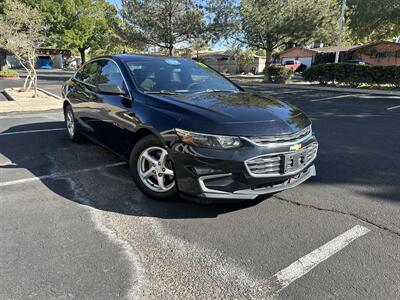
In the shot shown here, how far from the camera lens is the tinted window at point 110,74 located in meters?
4.46

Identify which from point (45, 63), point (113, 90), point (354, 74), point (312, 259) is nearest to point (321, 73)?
point (354, 74)

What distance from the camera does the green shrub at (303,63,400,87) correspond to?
1862 centimetres

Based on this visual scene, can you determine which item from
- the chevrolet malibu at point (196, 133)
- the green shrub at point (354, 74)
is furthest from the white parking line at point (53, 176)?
the green shrub at point (354, 74)

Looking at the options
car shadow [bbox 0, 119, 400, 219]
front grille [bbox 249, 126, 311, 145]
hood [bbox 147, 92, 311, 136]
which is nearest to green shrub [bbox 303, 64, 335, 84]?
car shadow [bbox 0, 119, 400, 219]

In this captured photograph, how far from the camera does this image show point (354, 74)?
2003 centimetres

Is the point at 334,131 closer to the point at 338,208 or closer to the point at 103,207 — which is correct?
the point at 338,208

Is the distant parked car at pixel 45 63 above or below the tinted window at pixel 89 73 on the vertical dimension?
below

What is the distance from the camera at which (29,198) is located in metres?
3.97

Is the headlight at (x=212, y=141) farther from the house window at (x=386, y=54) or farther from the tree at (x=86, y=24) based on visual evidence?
the tree at (x=86, y=24)

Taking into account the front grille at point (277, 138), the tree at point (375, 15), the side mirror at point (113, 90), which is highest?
the tree at point (375, 15)

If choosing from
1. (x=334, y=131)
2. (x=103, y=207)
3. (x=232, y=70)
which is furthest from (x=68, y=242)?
(x=232, y=70)

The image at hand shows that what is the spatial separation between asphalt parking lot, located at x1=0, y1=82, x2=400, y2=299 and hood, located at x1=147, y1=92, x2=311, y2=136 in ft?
2.95

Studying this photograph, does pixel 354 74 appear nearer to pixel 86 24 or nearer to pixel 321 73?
pixel 321 73

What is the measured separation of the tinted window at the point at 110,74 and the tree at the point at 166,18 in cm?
2587
